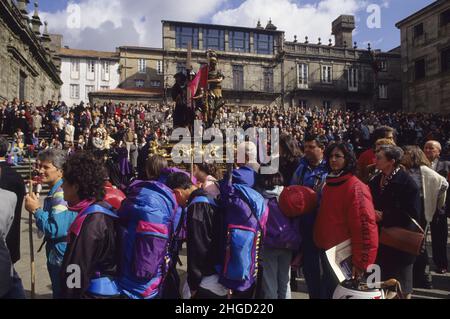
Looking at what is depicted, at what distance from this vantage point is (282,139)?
446 centimetres

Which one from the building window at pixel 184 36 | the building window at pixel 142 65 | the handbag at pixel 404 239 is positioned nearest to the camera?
the handbag at pixel 404 239

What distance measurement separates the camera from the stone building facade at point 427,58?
3033 cm

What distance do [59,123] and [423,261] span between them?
15.9 m

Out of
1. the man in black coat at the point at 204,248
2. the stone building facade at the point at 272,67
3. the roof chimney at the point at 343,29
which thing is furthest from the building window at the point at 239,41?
the man in black coat at the point at 204,248

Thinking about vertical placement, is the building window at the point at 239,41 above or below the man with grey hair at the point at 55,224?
above

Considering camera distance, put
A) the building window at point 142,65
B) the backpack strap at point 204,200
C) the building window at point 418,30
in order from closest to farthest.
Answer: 1. the backpack strap at point 204,200
2. the building window at point 418,30
3. the building window at point 142,65

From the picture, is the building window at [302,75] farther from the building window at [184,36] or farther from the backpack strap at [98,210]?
the backpack strap at [98,210]

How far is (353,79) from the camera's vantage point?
3981 cm

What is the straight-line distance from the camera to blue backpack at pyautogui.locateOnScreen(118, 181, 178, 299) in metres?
2.64

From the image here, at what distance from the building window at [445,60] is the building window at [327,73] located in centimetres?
1121

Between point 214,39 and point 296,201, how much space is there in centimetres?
3656

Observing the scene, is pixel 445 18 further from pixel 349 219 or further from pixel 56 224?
pixel 56 224

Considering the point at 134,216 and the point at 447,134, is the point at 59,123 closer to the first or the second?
the point at 134,216

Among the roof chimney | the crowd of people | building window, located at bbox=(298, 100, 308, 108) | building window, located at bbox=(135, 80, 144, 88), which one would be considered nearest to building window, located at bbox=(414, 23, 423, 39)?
the roof chimney
